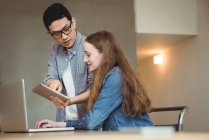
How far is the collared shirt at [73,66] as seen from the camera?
2.56 meters

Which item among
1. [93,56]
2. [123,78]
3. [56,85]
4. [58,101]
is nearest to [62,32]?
[56,85]

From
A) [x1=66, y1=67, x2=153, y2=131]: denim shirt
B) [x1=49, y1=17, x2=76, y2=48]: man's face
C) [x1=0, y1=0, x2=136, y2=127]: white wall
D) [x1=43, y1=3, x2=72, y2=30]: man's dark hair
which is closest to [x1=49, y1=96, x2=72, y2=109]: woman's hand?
[x1=0, y1=0, x2=136, y2=127]: white wall

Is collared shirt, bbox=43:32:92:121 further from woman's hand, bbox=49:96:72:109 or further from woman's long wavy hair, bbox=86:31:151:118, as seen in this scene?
woman's long wavy hair, bbox=86:31:151:118

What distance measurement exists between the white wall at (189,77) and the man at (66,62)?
150 cm

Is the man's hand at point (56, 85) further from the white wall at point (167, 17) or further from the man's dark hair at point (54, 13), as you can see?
the white wall at point (167, 17)

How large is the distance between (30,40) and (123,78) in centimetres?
132

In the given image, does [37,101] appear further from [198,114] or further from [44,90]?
[198,114]

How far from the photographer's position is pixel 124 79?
1.57m

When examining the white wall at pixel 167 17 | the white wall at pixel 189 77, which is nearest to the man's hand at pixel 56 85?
the white wall at pixel 167 17

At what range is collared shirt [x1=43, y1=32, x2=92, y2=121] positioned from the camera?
2564mm

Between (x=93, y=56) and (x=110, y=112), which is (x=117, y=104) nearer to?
(x=110, y=112)

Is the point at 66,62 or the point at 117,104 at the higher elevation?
the point at 66,62

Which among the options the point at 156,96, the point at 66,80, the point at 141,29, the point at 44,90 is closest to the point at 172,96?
the point at 156,96

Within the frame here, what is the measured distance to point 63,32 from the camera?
8.61 ft
